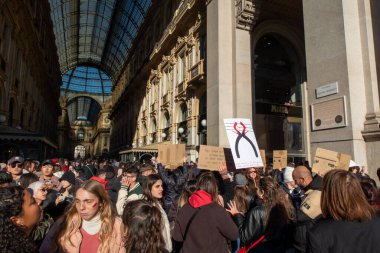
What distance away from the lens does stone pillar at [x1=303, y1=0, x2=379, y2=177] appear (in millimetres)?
6840

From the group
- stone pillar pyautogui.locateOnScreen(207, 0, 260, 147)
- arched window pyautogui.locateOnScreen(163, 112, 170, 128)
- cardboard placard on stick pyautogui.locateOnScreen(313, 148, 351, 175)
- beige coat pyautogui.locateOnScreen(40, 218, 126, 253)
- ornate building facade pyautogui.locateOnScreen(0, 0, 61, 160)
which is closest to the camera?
beige coat pyautogui.locateOnScreen(40, 218, 126, 253)

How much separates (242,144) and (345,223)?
4.58 m

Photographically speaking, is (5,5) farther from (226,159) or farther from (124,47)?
(124,47)

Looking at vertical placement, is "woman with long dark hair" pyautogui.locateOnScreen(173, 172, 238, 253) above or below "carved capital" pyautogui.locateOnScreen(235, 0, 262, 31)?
below

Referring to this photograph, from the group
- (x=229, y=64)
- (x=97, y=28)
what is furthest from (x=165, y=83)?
(x=97, y=28)

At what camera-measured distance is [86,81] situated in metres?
89.9

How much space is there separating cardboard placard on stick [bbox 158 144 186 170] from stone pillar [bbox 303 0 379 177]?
3.95m

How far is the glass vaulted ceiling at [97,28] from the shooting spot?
140 feet

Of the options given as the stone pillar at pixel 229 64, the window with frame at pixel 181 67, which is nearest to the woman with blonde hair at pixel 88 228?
the stone pillar at pixel 229 64

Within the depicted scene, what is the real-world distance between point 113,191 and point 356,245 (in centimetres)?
551

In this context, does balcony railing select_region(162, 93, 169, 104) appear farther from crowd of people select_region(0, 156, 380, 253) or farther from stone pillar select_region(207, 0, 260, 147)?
crowd of people select_region(0, 156, 380, 253)

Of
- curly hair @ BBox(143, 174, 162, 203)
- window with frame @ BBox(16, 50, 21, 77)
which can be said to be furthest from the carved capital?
window with frame @ BBox(16, 50, 21, 77)

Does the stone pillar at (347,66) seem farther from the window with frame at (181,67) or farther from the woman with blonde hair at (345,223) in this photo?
the window with frame at (181,67)

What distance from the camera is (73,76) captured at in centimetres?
8750
